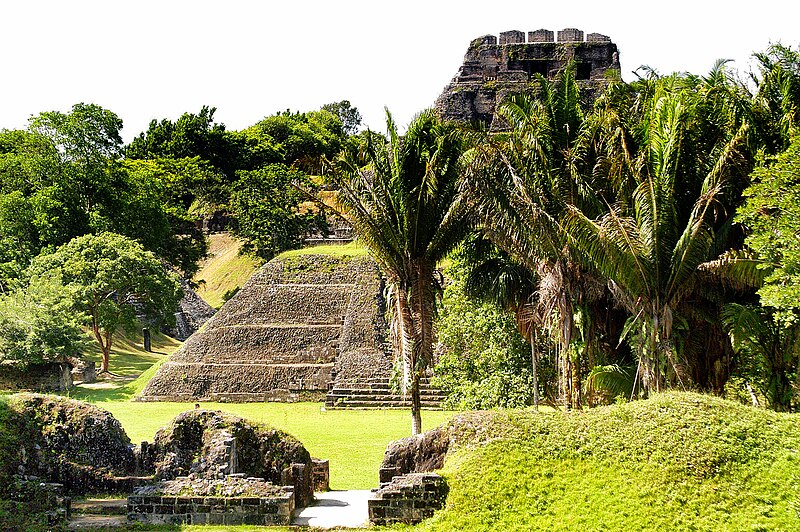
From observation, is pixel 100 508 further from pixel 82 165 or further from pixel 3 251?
pixel 82 165

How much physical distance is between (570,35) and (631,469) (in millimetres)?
35249

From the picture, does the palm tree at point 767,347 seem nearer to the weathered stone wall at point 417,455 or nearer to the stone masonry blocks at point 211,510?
the weathered stone wall at point 417,455

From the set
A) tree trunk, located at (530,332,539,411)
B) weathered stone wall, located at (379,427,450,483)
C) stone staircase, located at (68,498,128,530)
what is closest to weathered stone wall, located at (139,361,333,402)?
tree trunk, located at (530,332,539,411)

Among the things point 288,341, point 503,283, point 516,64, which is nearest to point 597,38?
point 516,64

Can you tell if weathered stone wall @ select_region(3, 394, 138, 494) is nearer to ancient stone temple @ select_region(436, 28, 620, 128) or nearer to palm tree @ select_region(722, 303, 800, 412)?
palm tree @ select_region(722, 303, 800, 412)

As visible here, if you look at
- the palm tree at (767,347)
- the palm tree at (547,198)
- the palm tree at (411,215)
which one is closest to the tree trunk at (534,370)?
the palm tree at (547,198)

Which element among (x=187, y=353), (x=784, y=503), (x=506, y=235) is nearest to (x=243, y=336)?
(x=187, y=353)

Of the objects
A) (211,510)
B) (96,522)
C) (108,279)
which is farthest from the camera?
(108,279)

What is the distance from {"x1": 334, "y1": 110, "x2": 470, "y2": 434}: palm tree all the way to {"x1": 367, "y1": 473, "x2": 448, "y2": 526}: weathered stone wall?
398cm

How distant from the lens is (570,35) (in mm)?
41875

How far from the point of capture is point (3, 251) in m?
35.7

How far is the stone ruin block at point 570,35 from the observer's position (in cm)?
4181

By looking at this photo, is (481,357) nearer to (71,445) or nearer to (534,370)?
(534,370)

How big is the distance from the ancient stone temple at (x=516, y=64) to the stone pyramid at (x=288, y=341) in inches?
422
